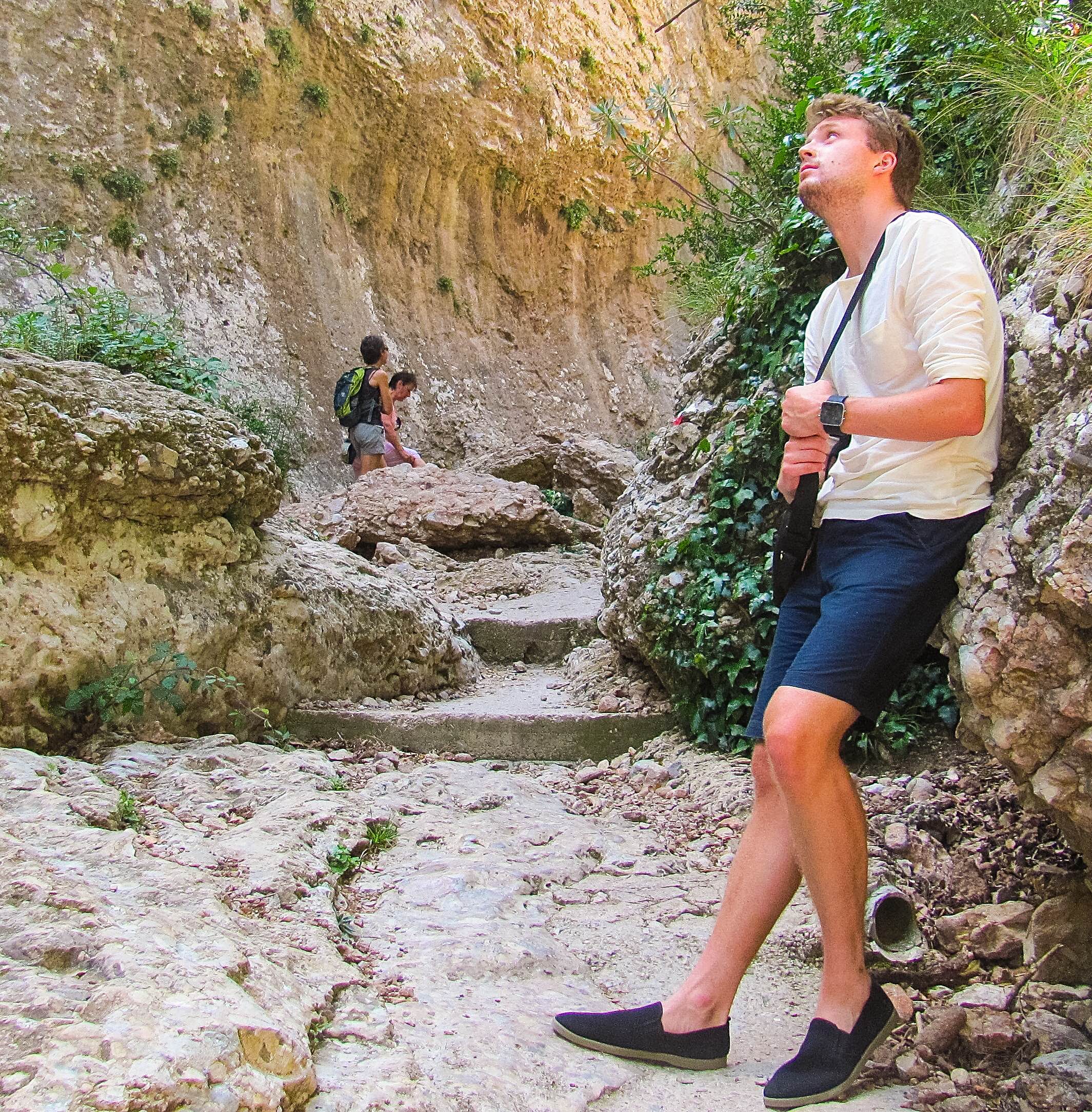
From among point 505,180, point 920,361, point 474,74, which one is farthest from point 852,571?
point 505,180

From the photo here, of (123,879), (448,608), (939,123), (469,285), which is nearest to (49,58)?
(469,285)

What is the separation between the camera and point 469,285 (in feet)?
43.8

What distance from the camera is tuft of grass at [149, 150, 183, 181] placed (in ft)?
32.7

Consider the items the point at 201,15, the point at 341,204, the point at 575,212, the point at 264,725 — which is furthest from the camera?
the point at 575,212

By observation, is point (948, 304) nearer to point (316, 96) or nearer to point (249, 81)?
point (249, 81)

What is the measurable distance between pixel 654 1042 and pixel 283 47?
11124 millimetres

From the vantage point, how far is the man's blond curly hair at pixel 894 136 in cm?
209

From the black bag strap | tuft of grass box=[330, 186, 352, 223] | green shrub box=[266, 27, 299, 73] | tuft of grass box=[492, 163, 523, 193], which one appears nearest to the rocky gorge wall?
the black bag strap

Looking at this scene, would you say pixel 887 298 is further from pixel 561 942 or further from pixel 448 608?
pixel 448 608

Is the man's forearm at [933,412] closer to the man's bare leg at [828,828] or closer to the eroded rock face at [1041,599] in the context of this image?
the eroded rock face at [1041,599]

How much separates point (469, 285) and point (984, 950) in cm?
1207

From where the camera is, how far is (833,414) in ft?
6.26

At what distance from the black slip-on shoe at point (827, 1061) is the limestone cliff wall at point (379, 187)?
30.7 ft

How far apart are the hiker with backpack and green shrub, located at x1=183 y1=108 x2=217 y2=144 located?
3292 mm
